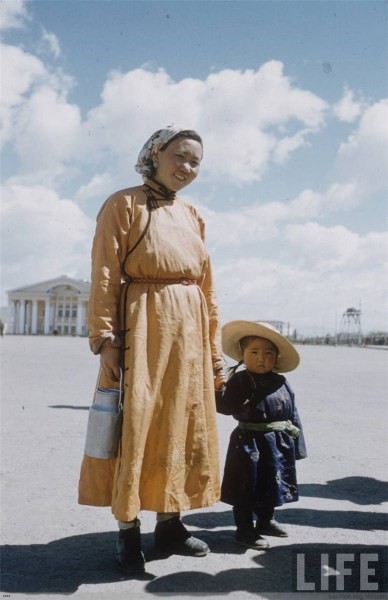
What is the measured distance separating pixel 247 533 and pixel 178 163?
6.77ft

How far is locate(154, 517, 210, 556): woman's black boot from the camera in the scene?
3172mm

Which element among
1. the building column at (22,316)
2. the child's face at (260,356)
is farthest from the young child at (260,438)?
the building column at (22,316)

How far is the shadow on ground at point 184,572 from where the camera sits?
8.98ft

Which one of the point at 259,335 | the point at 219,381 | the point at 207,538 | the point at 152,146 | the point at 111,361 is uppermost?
the point at 152,146

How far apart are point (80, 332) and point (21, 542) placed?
119004 millimetres

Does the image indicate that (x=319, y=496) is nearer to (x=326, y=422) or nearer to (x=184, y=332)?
(x=184, y=332)

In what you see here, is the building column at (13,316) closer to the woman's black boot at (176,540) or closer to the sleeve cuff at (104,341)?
the woman's black boot at (176,540)

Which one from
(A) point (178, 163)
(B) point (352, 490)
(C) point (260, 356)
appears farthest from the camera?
(B) point (352, 490)

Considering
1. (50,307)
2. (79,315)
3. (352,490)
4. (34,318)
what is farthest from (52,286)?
(352,490)

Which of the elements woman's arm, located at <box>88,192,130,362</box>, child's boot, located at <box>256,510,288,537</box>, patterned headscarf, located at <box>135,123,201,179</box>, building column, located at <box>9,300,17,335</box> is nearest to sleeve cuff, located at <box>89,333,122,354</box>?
woman's arm, located at <box>88,192,130,362</box>

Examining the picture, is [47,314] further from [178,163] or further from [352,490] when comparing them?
[178,163]

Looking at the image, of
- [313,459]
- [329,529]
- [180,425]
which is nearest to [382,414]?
[313,459]

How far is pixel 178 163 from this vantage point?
324 centimetres

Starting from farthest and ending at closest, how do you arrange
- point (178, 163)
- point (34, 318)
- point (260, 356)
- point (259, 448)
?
1. point (34, 318)
2. point (260, 356)
3. point (259, 448)
4. point (178, 163)
